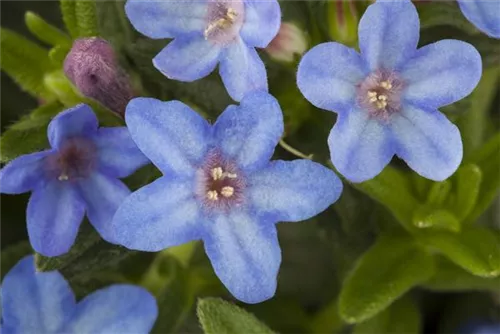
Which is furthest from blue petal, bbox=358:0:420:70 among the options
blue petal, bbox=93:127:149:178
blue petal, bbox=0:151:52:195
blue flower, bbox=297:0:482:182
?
blue petal, bbox=0:151:52:195

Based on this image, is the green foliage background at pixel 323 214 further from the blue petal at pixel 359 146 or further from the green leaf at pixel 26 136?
the blue petal at pixel 359 146

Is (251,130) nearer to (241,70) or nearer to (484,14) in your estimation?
(241,70)

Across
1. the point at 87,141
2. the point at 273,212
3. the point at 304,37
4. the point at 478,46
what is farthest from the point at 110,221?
the point at 478,46

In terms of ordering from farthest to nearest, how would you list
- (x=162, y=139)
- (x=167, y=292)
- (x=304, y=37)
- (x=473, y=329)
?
(x=473, y=329), (x=167, y=292), (x=304, y=37), (x=162, y=139)

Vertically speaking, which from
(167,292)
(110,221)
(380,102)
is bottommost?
(167,292)

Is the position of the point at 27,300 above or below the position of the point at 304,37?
below

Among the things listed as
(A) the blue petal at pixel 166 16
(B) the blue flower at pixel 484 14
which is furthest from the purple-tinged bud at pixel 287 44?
(B) the blue flower at pixel 484 14

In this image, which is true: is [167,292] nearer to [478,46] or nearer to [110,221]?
[110,221]

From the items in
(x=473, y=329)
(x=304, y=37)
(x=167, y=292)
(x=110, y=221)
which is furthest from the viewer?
(x=473, y=329)
